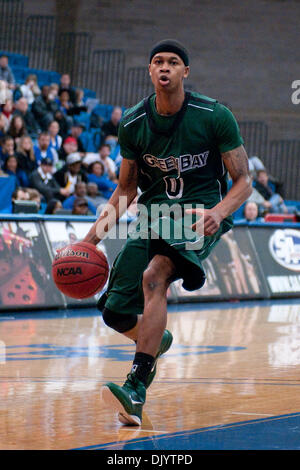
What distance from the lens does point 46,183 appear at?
15.7m

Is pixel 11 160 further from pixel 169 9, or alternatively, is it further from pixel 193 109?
pixel 169 9

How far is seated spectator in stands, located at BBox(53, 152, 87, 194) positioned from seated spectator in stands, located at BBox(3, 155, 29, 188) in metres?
0.72

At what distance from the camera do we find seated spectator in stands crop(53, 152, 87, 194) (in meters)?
16.0

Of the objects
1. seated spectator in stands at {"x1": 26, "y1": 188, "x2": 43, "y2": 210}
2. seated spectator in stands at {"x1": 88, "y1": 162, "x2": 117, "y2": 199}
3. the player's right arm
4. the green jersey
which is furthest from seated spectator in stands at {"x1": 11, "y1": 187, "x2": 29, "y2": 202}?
the green jersey

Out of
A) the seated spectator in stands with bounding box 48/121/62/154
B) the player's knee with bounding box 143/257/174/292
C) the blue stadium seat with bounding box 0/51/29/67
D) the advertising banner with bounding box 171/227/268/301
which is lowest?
the advertising banner with bounding box 171/227/268/301

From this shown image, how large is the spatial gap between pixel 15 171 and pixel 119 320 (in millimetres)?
10118

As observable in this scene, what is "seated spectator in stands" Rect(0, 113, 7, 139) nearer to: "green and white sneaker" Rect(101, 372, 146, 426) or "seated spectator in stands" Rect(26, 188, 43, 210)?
"seated spectator in stands" Rect(26, 188, 43, 210)

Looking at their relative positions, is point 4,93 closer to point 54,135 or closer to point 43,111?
point 54,135

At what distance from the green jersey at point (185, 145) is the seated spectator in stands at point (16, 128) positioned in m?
10.9

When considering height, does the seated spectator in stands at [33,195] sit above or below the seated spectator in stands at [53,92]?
below

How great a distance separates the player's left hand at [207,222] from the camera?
507cm


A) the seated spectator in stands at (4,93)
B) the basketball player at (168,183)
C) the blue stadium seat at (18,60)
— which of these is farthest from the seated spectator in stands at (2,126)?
the basketball player at (168,183)

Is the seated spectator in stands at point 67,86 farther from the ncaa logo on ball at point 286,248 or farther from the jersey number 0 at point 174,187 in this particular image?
the jersey number 0 at point 174,187
